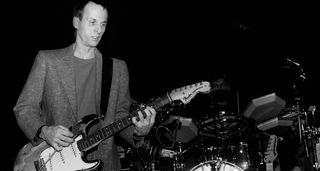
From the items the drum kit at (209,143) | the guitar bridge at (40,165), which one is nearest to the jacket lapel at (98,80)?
the guitar bridge at (40,165)

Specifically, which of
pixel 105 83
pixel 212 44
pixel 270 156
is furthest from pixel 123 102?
pixel 212 44

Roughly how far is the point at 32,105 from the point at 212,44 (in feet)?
19.4

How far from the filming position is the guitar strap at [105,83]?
121 inches

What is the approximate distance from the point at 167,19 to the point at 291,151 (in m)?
3.92

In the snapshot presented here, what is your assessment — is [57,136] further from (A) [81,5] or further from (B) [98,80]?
(A) [81,5]

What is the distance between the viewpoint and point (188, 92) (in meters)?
3.23

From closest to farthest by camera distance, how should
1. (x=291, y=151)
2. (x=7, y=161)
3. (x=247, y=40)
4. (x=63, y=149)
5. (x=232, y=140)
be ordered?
(x=63, y=149), (x=232, y=140), (x=7, y=161), (x=291, y=151), (x=247, y=40)

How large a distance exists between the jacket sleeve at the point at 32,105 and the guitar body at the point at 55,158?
110mm

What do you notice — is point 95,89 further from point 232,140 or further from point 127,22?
point 127,22

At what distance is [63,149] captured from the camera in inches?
116

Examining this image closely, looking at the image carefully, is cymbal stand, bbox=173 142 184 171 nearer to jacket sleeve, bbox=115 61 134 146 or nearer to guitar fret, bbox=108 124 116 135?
jacket sleeve, bbox=115 61 134 146

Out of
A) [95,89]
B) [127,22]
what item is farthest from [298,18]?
[95,89]

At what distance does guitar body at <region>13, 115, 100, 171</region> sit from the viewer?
2.88 metres

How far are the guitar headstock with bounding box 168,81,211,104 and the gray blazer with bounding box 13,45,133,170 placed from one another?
55cm
